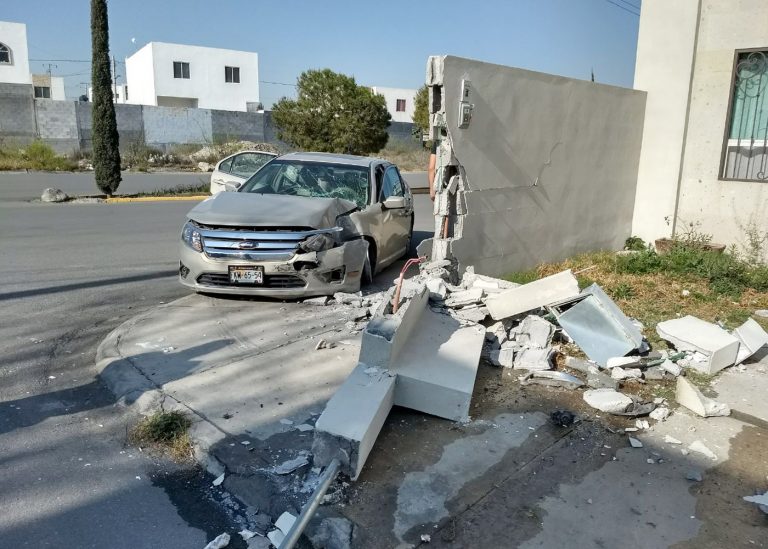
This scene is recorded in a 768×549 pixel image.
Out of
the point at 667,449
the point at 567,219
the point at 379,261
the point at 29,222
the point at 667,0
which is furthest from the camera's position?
the point at 29,222

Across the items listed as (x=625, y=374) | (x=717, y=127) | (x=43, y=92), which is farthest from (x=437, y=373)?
(x=43, y=92)

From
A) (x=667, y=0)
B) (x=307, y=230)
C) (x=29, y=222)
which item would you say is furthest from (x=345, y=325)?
(x=29, y=222)

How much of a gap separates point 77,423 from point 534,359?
357 centimetres

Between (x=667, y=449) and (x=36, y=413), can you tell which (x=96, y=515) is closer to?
(x=36, y=413)

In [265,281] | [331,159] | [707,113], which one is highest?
[707,113]

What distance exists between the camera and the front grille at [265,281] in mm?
6293

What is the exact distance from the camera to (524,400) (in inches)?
182

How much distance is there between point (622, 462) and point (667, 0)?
28.0 feet

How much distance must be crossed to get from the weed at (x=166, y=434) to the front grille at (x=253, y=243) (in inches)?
97.3

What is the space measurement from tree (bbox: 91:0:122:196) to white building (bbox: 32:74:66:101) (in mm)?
53683

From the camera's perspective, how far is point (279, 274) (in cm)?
626

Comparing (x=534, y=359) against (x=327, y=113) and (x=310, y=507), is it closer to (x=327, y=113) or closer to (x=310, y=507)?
(x=310, y=507)

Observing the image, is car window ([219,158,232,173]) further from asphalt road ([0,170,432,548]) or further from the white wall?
the white wall

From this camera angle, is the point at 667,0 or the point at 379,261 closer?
the point at 379,261
